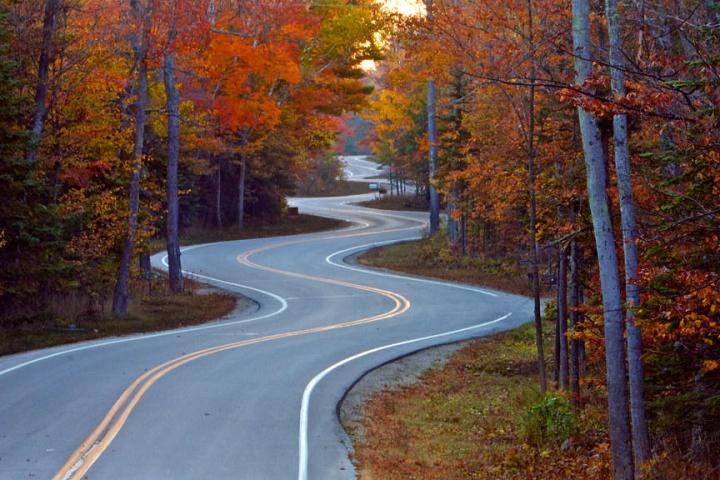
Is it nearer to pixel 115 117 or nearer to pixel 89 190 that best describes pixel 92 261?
pixel 89 190

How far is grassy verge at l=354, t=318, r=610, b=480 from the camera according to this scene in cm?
1245

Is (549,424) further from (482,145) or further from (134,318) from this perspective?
(482,145)

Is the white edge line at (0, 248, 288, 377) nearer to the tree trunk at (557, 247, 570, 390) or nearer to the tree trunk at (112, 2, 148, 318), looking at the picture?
the tree trunk at (112, 2, 148, 318)

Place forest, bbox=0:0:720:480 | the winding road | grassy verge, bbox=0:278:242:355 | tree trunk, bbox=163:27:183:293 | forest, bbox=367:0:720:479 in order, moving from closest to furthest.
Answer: forest, bbox=367:0:720:479 → forest, bbox=0:0:720:480 → the winding road → grassy verge, bbox=0:278:242:355 → tree trunk, bbox=163:27:183:293

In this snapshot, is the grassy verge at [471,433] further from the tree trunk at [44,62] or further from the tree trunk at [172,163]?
the tree trunk at [172,163]

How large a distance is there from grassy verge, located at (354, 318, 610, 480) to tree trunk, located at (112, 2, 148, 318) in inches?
405

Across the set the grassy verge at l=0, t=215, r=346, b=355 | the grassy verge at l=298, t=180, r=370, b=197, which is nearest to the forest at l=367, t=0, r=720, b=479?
the grassy verge at l=0, t=215, r=346, b=355

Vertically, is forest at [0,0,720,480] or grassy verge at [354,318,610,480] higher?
forest at [0,0,720,480]

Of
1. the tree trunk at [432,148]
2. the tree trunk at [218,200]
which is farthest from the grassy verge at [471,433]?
the tree trunk at [218,200]

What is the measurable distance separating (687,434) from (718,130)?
5250 mm

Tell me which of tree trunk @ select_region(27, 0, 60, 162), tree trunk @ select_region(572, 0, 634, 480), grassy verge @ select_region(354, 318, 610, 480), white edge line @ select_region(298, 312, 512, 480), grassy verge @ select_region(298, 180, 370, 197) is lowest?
grassy verge @ select_region(354, 318, 610, 480)

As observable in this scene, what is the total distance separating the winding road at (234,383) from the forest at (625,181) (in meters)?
4.37

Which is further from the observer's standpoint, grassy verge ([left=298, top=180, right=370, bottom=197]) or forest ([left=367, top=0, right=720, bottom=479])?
grassy verge ([left=298, top=180, right=370, bottom=197])

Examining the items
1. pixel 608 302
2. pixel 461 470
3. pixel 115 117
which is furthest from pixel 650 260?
pixel 115 117
